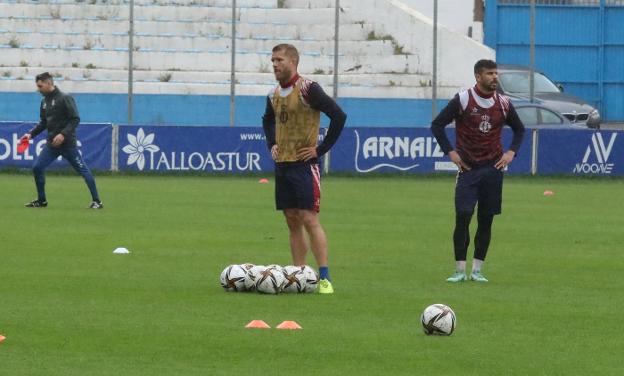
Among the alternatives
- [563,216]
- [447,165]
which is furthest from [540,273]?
[447,165]

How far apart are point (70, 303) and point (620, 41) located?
124ft

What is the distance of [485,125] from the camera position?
1323cm

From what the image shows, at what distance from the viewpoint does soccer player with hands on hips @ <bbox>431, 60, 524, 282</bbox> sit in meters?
13.2

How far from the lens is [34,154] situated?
3138 centimetres

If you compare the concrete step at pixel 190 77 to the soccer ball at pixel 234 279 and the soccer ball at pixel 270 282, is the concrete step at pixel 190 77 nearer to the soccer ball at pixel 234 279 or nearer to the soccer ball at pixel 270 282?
the soccer ball at pixel 234 279

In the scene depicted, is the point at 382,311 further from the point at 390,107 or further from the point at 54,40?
the point at 54,40

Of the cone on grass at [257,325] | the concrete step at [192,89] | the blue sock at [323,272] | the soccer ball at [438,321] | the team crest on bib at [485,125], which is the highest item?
the concrete step at [192,89]

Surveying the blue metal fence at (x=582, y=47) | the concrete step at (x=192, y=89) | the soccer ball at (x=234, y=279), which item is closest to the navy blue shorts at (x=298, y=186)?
the soccer ball at (x=234, y=279)

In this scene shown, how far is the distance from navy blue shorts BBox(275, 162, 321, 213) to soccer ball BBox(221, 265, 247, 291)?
641 millimetres

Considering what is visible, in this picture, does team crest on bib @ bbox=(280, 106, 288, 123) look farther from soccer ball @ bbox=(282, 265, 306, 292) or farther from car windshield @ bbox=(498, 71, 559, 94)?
car windshield @ bbox=(498, 71, 559, 94)

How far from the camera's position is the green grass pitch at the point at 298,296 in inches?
353

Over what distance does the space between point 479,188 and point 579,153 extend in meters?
19.5

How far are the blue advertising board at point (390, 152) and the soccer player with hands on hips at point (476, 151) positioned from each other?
61.3 ft

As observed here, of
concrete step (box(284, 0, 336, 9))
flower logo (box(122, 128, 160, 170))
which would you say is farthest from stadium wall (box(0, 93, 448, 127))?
concrete step (box(284, 0, 336, 9))
